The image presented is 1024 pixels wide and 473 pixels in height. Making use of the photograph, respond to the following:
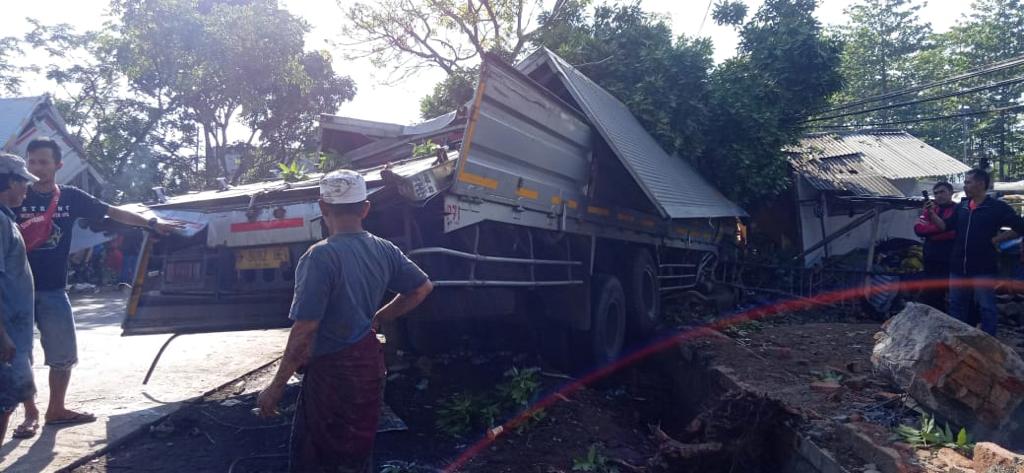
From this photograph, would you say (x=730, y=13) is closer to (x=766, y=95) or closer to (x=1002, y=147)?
(x=766, y=95)

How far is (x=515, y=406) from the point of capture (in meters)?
4.82

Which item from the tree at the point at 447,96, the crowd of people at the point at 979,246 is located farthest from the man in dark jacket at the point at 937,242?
the tree at the point at 447,96

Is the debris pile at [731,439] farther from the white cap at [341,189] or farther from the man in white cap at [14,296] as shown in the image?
the man in white cap at [14,296]

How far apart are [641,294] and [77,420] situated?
485cm

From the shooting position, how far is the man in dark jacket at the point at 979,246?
214 inches

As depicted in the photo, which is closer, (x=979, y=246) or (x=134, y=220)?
(x=134, y=220)

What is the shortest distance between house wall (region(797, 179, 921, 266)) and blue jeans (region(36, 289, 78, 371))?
1305 centimetres

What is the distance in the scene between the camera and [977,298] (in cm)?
550

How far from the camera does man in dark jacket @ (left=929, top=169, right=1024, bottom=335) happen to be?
17.8 feet

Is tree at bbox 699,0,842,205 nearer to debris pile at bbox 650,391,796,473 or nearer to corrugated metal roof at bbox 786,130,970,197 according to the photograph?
corrugated metal roof at bbox 786,130,970,197

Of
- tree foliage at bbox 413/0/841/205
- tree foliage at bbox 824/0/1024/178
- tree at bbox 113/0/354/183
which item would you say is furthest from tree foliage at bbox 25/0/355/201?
tree foliage at bbox 824/0/1024/178

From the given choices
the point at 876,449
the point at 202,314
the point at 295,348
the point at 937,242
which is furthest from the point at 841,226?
the point at 295,348

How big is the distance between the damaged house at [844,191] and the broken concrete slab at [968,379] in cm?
952

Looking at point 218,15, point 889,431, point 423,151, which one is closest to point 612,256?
point 423,151
